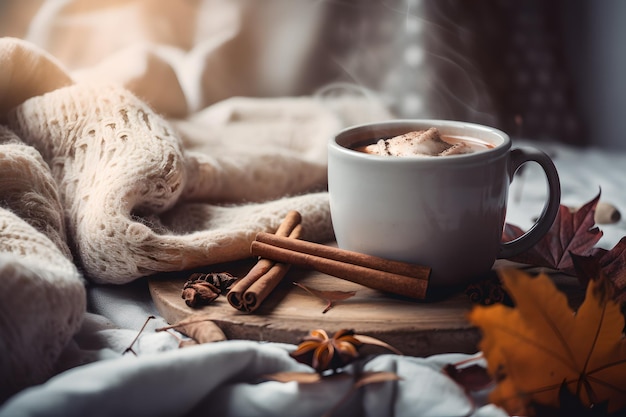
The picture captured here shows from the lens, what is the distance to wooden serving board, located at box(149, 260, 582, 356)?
2.35 ft

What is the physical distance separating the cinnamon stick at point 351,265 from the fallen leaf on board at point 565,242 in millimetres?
203

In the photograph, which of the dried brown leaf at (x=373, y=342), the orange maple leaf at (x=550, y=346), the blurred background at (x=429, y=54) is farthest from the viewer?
the blurred background at (x=429, y=54)

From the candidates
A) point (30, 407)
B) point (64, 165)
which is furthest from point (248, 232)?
point (30, 407)

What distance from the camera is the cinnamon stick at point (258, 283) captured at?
0.76 meters

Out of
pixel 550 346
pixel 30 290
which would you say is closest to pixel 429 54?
pixel 550 346

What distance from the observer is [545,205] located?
85cm

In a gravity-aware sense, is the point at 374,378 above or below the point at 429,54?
below

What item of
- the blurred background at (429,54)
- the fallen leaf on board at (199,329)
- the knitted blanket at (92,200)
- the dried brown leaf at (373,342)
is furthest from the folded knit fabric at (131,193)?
the blurred background at (429,54)

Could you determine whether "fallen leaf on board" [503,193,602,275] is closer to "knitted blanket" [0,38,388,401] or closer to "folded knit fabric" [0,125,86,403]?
"knitted blanket" [0,38,388,401]

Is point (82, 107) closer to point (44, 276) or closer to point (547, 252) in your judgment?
point (44, 276)

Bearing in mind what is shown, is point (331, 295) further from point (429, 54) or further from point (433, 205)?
point (429, 54)

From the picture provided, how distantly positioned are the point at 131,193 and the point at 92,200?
0.20 feet

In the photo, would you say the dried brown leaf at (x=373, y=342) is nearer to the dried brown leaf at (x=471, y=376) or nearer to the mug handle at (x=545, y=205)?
the dried brown leaf at (x=471, y=376)

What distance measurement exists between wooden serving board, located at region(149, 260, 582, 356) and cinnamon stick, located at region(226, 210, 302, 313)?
0.01m
